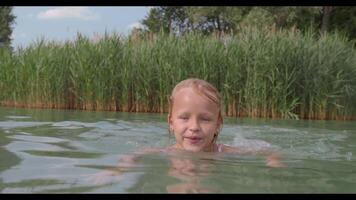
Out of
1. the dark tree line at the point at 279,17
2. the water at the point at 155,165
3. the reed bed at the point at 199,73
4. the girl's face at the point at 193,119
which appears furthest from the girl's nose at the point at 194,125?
the dark tree line at the point at 279,17

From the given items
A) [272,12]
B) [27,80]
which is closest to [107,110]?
[27,80]

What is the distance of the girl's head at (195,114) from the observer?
15.7ft

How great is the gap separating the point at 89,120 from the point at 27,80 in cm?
458

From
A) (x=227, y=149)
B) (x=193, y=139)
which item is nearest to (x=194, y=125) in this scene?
(x=193, y=139)

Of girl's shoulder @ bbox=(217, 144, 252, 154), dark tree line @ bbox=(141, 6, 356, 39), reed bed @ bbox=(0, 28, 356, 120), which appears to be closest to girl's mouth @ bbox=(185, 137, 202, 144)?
girl's shoulder @ bbox=(217, 144, 252, 154)

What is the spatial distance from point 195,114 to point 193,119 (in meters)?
0.05

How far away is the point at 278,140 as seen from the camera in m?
7.48

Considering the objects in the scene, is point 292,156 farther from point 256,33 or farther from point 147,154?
point 256,33

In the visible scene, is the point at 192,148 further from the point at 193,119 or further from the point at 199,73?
the point at 199,73

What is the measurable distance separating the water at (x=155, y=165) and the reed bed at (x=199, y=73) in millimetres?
4559

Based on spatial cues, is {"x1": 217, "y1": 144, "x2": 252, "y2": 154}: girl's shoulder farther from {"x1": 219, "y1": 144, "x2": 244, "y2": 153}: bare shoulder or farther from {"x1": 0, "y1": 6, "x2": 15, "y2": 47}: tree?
{"x1": 0, "y1": 6, "x2": 15, "y2": 47}: tree

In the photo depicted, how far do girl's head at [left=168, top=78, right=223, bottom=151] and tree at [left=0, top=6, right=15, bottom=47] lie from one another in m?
36.0

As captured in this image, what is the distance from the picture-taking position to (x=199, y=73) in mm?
12766

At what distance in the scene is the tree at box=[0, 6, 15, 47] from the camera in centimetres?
3924
